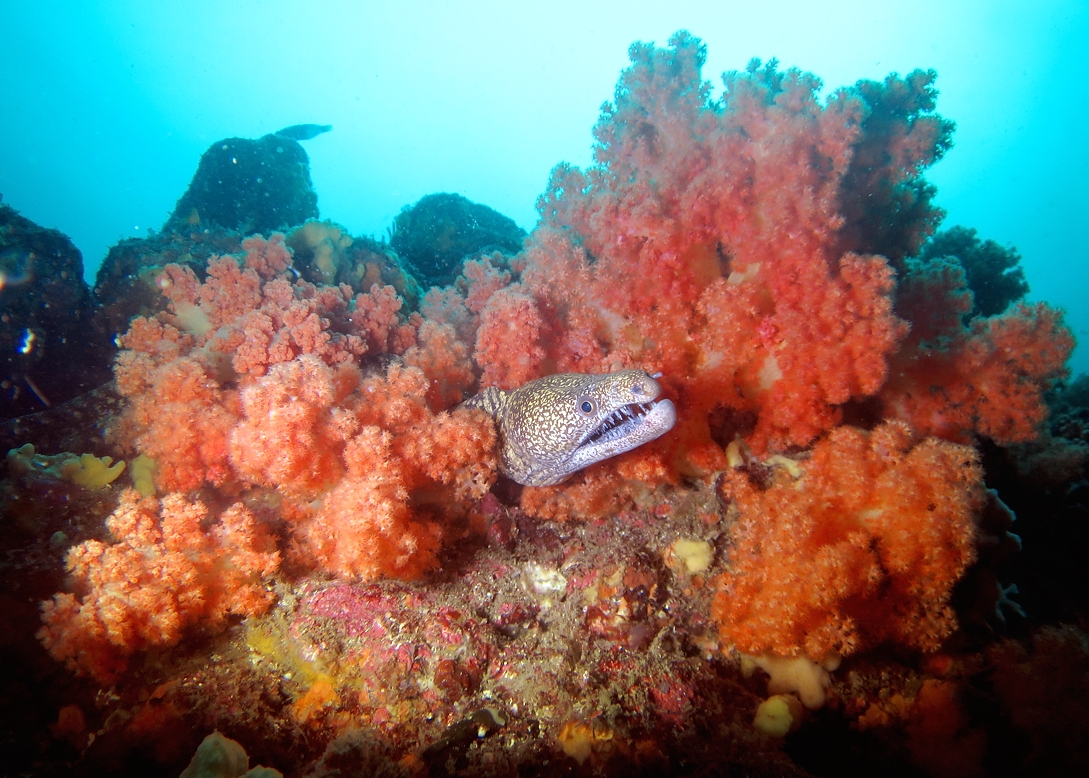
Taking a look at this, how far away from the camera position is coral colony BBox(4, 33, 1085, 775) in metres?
2.77

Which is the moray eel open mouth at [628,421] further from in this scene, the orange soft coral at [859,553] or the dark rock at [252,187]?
the dark rock at [252,187]

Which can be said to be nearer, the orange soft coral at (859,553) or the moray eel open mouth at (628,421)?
the orange soft coral at (859,553)

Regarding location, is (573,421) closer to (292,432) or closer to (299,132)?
(292,432)

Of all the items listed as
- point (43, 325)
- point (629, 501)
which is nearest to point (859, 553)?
point (629, 501)

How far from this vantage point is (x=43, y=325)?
5.66 meters

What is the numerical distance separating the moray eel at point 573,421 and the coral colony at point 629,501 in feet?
0.85

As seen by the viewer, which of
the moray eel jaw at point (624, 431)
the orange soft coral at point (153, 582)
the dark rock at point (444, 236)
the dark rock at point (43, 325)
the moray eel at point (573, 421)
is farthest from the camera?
the dark rock at point (444, 236)

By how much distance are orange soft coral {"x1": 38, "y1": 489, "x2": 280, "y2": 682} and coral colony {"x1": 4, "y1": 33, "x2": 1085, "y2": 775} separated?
20 millimetres

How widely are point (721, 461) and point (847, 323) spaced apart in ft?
4.60

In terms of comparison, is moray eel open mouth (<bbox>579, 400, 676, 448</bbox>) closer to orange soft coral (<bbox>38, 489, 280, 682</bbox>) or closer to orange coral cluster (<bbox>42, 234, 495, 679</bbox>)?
orange coral cluster (<bbox>42, 234, 495, 679</bbox>)

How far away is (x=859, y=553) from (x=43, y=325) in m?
8.76

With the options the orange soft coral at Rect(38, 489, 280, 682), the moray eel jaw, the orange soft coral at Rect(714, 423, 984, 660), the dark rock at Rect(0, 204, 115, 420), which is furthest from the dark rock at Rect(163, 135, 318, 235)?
the orange soft coral at Rect(714, 423, 984, 660)

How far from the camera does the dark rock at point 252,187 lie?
35.6ft

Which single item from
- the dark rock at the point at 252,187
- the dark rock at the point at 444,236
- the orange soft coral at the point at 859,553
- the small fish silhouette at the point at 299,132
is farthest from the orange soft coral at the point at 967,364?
the small fish silhouette at the point at 299,132
